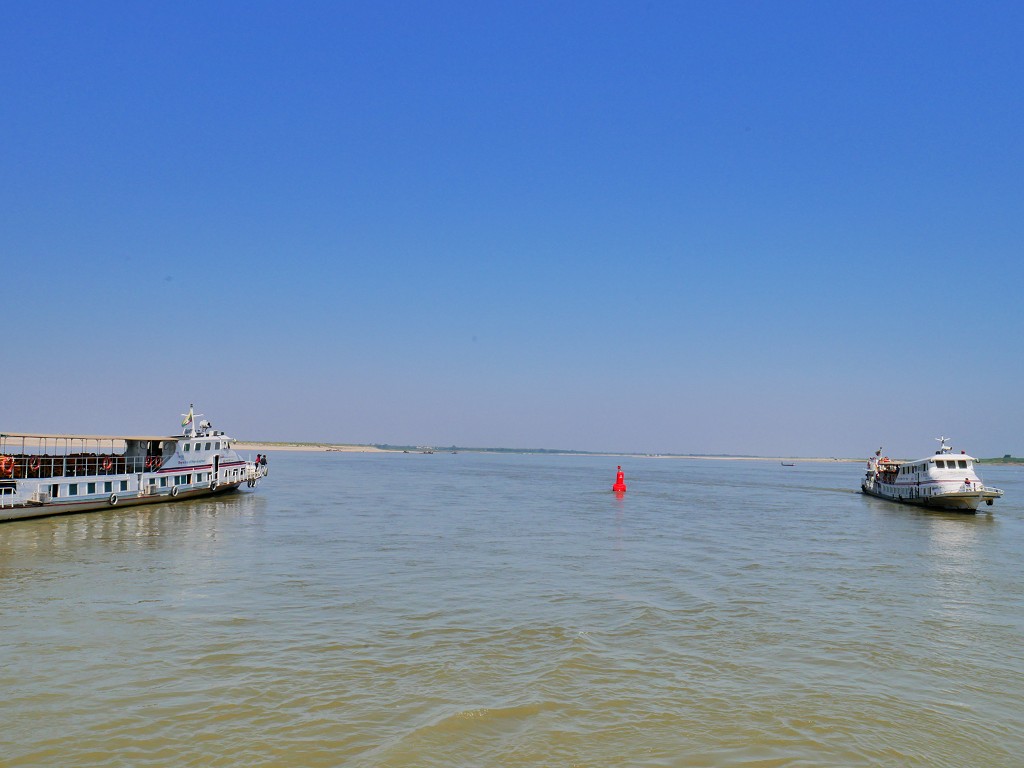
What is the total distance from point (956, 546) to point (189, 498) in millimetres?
58228

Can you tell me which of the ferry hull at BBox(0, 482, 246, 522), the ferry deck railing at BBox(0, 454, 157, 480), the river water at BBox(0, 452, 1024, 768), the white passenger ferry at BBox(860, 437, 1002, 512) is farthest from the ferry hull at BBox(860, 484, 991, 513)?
the ferry deck railing at BBox(0, 454, 157, 480)

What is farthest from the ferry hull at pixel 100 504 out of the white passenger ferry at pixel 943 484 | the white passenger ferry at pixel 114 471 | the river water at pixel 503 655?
the white passenger ferry at pixel 943 484

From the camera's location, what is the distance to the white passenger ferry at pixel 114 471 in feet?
143

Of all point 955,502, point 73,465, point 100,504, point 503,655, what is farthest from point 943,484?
point 73,465

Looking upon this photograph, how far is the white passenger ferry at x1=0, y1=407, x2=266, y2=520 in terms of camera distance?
1714 inches

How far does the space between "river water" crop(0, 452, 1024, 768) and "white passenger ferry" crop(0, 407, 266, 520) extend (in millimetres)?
13308

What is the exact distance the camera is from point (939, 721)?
11.4 m

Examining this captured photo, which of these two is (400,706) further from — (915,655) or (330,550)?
(330,550)

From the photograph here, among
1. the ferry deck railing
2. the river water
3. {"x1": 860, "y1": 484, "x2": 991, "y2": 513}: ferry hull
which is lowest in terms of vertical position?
{"x1": 860, "y1": 484, "x2": 991, "y2": 513}: ferry hull

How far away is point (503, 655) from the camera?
14484 millimetres

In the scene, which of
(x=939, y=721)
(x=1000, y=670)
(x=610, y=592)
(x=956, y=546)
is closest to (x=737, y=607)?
(x=610, y=592)

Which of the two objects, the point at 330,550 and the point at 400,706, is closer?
the point at 400,706

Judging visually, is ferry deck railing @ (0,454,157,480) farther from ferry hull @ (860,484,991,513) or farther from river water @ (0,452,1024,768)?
ferry hull @ (860,484,991,513)

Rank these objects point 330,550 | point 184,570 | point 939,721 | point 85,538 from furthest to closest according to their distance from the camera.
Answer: point 85,538
point 330,550
point 184,570
point 939,721
